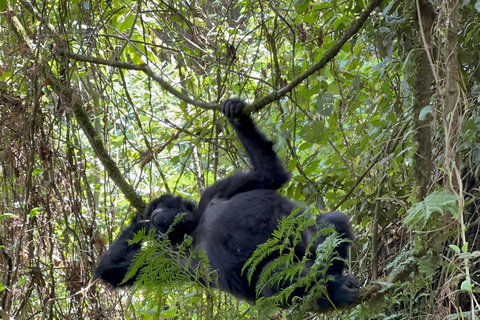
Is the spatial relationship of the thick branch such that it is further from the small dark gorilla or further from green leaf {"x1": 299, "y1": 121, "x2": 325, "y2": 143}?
green leaf {"x1": 299, "y1": 121, "x2": 325, "y2": 143}

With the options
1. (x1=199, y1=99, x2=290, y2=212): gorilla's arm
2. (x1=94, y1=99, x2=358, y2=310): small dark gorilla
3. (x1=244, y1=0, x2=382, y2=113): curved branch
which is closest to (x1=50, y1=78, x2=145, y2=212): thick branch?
(x1=94, y1=99, x2=358, y2=310): small dark gorilla

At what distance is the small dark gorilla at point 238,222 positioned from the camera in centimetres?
306

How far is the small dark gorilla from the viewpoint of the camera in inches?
120

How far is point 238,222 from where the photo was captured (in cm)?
316

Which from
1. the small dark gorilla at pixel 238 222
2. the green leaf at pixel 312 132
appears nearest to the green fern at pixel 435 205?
the small dark gorilla at pixel 238 222

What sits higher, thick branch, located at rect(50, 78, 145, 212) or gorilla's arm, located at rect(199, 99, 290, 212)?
thick branch, located at rect(50, 78, 145, 212)

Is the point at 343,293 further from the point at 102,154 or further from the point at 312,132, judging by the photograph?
the point at 102,154

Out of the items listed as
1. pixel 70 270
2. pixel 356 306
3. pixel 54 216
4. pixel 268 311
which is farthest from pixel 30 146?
pixel 356 306

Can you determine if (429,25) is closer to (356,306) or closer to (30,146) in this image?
(356,306)

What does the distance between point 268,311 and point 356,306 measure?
0.80 metres

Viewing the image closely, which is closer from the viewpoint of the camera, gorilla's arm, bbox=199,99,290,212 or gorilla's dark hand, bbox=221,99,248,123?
gorilla's dark hand, bbox=221,99,248,123

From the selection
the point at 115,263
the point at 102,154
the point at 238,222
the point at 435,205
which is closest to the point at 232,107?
the point at 238,222

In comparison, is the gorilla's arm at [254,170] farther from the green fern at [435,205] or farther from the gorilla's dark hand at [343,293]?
the green fern at [435,205]

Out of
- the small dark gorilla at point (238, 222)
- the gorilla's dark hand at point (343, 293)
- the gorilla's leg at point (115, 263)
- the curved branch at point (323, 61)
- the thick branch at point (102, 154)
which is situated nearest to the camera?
the curved branch at point (323, 61)
